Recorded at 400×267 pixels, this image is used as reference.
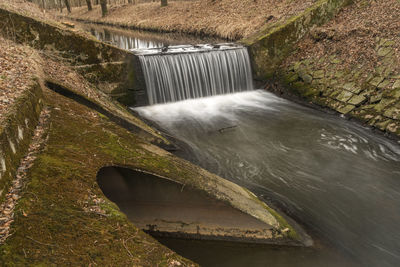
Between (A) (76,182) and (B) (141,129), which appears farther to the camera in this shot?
(B) (141,129)

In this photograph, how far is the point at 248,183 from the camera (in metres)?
6.81

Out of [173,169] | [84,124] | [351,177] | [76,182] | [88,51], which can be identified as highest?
[88,51]

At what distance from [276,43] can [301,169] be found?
7.61 m

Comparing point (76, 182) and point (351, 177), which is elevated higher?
point (76, 182)

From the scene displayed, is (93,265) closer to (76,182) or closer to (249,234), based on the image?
(76,182)

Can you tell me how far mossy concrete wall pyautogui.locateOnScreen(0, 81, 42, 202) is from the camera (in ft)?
11.0

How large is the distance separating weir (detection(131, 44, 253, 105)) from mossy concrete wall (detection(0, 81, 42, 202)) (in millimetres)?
6371

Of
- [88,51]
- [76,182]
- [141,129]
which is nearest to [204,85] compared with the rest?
[88,51]

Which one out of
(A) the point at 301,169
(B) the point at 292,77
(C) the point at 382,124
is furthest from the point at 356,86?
(A) the point at 301,169

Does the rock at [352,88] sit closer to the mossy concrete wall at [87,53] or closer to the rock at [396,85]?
the rock at [396,85]

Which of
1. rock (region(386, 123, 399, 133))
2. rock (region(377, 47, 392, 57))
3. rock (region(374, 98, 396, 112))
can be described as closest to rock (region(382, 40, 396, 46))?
rock (region(377, 47, 392, 57))

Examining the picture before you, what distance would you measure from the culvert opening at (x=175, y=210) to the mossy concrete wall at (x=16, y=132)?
1208 millimetres

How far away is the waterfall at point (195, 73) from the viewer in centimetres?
1124

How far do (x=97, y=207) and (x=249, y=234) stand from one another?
250cm
